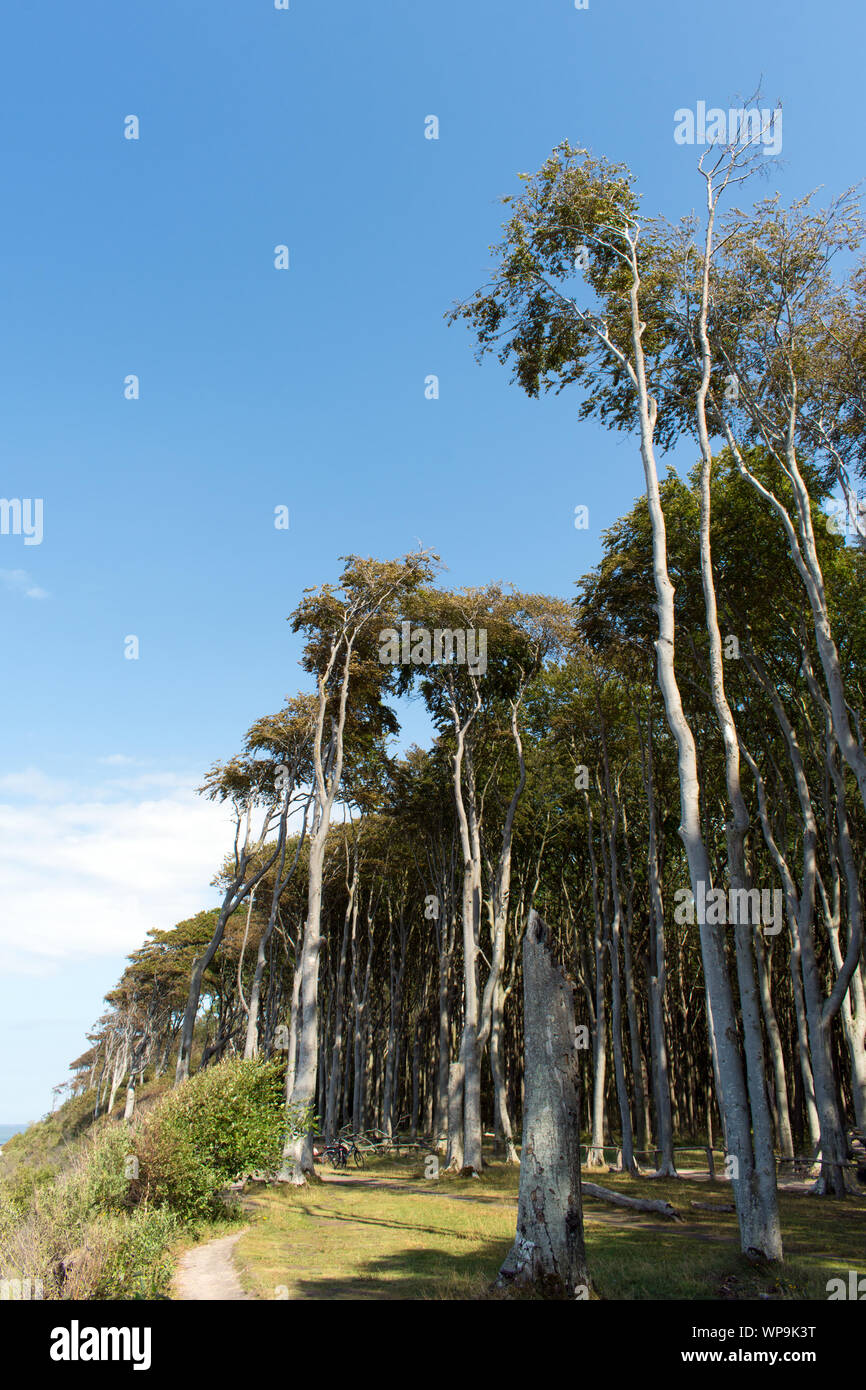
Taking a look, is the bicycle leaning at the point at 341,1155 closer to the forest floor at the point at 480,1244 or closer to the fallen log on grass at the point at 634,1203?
the forest floor at the point at 480,1244

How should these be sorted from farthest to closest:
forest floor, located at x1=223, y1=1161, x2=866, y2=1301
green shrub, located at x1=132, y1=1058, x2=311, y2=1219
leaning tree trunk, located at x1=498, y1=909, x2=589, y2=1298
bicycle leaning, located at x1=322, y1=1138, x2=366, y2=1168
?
bicycle leaning, located at x1=322, y1=1138, x2=366, y2=1168, green shrub, located at x1=132, y1=1058, x2=311, y2=1219, forest floor, located at x1=223, y1=1161, x2=866, y2=1301, leaning tree trunk, located at x1=498, y1=909, x2=589, y2=1298

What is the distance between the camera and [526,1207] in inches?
296

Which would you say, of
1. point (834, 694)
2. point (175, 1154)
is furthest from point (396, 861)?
point (834, 694)

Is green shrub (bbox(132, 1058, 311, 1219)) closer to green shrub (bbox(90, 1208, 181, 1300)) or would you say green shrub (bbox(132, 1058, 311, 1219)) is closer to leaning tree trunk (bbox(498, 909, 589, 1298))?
green shrub (bbox(90, 1208, 181, 1300))

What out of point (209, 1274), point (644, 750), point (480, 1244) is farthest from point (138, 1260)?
point (644, 750)

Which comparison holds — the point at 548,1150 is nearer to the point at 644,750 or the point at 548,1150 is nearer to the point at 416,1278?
the point at 416,1278

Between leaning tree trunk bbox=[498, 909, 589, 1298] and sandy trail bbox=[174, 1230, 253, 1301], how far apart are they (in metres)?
2.75

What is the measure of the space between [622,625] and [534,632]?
3.48 m

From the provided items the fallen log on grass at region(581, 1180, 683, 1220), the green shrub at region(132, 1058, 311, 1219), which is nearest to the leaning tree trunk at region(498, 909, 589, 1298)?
the green shrub at region(132, 1058, 311, 1219)

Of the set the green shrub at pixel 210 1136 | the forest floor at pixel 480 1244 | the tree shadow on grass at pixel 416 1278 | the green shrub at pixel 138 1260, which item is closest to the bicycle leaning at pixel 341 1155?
the forest floor at pixel 480 1244

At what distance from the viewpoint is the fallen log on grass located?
A: 12.8m

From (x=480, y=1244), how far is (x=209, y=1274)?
358 cm

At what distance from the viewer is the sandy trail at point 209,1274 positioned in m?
7.53
